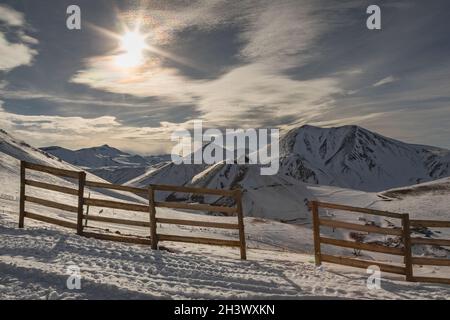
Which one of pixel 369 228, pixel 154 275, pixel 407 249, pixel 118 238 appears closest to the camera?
pixel 154 275

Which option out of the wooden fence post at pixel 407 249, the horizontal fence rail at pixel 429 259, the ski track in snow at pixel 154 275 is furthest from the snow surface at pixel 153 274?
the horizontal fence rail at pixel 429 259

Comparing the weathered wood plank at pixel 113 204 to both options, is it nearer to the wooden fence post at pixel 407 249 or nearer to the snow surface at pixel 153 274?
the snow surface at pixel 153 274

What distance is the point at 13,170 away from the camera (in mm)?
40281

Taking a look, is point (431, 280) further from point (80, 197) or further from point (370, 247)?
point (80, 197)

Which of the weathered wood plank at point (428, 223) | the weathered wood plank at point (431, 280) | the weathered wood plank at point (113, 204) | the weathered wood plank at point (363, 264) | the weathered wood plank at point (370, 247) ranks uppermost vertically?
the weathered wood plank at point (113, 204)

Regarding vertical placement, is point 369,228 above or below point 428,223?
below

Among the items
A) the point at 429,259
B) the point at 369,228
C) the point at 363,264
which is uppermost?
the point at 369,228

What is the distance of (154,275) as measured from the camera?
30.5 ft

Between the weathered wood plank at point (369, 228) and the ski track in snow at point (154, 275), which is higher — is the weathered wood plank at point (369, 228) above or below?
above

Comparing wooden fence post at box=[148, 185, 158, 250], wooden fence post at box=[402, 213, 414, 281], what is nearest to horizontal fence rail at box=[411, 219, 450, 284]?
wooden fence post at box=[402, 213, 414, 281]

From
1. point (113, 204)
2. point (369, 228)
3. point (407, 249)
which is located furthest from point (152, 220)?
point (407, 249)

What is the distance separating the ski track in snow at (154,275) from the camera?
7.82m

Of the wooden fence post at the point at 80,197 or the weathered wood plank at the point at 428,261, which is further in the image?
the wooden fence post at the point at 80,197
